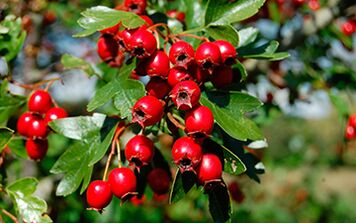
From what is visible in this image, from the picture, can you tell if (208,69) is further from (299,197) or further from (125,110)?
(299,197)

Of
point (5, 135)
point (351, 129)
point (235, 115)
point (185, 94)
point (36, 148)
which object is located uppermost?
point (185, 94)

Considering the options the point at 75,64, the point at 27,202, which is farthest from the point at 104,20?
the point at 27,202

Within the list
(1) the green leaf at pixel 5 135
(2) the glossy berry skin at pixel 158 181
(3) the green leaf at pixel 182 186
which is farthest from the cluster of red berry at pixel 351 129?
(1) the green leaf at pixel 5 135

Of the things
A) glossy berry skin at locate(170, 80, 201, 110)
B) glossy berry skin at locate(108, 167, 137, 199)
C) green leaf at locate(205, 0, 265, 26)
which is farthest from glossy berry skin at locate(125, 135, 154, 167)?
green leaf at locate(205, 0, 265, 26)

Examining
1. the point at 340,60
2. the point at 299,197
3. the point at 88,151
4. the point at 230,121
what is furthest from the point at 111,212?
the point at 299,197

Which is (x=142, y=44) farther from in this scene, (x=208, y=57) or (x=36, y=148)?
(x=36, y=148)

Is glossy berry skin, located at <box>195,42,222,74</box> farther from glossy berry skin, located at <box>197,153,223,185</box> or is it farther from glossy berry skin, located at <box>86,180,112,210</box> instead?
glossy berry skin, located at <box>86,180,112,210</box>
